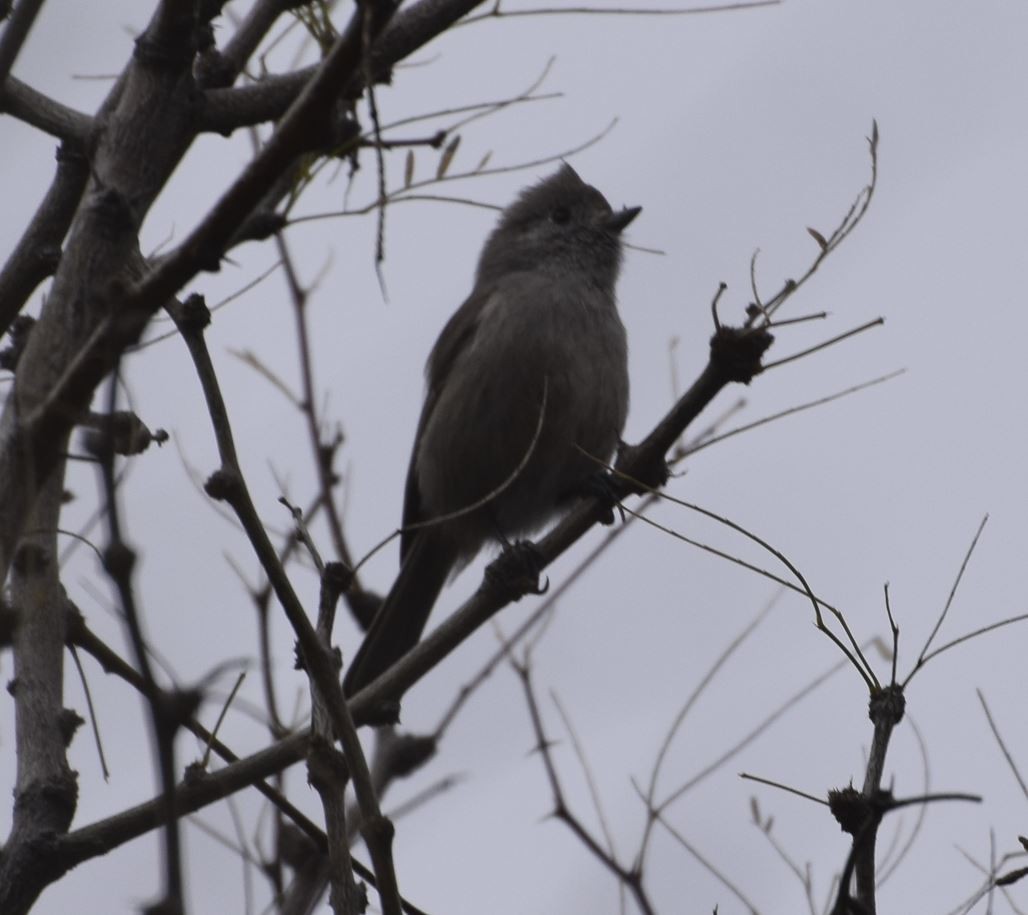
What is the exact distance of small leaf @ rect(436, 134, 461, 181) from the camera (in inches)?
137

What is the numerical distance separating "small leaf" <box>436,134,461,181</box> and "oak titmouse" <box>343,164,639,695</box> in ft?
7.09

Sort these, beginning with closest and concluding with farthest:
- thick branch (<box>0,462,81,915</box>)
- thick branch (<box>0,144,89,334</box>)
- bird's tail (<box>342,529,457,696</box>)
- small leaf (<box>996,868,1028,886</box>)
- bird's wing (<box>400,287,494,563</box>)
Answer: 1. small leaf (<box>996,868,1028,886</box>)
2. thick branch (<box>0,462,81,915</box>)
3. thick branch (<box>0,144,89,334</box>)
4. bird's tail (<box>342,529,457,696</box>)
5. bird's wing (<box>400,287,494,563</box>)

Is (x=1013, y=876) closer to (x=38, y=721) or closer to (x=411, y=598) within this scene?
(x=38, y=721)

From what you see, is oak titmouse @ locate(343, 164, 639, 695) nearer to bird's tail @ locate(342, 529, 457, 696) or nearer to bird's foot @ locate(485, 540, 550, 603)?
bird's tail @ locate(342, 529, 457, 696)

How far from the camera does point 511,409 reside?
6.11m

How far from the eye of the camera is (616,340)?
6355 millimetres

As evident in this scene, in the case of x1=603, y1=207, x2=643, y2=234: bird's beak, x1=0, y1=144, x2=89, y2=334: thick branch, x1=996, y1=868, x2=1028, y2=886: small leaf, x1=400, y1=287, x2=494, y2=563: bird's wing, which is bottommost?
x1=996, y1=868, x2=1028, y2=886: small leaf

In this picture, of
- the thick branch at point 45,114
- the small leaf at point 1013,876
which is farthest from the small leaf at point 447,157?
the small leaf at point 1013,876

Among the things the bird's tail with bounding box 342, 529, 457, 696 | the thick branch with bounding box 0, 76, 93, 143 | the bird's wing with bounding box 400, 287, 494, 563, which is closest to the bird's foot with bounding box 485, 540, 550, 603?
the bird's tail with bounding box 342, 529, 457, 696

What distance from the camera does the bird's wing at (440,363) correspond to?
6602mm

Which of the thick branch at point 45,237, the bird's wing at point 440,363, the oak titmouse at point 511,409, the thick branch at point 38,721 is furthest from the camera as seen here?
the bird's wing at point 440,363

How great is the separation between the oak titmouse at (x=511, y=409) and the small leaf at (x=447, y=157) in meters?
2.16

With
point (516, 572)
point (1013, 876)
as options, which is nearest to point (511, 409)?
point (516, 572)

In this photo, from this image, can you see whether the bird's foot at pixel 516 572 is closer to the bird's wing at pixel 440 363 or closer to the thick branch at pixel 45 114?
the bird's wing at pixel 440 363
